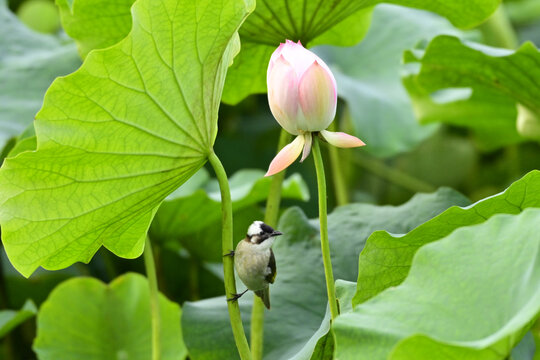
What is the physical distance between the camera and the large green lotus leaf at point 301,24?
0.87 metres

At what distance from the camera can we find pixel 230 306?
0.68 m

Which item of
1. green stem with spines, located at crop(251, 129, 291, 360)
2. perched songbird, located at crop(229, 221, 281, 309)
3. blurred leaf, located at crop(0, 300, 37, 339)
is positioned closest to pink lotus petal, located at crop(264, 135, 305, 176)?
perched songbird, located at crop(229, 221, 281, 309)

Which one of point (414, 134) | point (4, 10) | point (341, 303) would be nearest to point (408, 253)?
point (341, 303)

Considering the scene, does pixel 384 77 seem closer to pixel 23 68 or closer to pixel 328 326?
pixel 23 68

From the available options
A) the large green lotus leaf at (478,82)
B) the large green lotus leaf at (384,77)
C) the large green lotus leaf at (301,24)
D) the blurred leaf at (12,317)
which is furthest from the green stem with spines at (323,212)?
the large green lotus leaf at (384,77)

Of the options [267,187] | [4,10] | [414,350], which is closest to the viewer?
[414,350]

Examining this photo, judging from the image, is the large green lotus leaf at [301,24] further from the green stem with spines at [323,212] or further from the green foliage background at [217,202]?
the green stem with spines at [323,212]

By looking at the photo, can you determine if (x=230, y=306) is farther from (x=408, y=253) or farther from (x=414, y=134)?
(x=414, y=134)

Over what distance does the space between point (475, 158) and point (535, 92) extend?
Answer: 1.26m

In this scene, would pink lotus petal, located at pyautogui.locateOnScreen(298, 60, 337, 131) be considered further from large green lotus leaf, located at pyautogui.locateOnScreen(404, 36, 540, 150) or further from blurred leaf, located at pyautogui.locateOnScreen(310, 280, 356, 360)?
large green lotus leaf, located at pyautogui.locateOnScreen(404, 36, 540, 150)

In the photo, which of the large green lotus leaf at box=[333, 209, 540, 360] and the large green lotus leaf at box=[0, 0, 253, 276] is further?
the large green lotus leaf at box=[0, 0, 253, 276]

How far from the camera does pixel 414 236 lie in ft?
2.27

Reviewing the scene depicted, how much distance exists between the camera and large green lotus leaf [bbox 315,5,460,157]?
1532mm

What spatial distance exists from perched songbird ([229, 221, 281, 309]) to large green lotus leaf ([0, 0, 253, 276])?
0.09m
